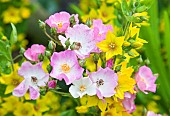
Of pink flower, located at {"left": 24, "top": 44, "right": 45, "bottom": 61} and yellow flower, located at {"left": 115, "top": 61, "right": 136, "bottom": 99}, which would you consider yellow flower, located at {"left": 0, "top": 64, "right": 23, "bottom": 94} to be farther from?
yellow flower, located at {"left": 115, "top": 61, "right": 136, "bottom": 99}

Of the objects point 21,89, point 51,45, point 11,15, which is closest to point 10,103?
point 21,89

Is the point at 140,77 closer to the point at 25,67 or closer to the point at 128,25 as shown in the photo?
the point at 128,25

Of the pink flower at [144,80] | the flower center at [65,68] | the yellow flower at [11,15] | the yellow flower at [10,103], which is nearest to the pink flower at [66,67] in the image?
the flower center at [65,68]

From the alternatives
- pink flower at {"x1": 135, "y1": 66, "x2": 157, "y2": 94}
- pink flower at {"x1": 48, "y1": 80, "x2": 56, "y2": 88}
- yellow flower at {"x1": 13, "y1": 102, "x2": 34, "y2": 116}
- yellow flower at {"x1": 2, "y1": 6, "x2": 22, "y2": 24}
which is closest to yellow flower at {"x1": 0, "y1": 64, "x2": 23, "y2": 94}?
yellow flower at {"x1": 13, "y1": 102, "x2": 34, "y2": 116}

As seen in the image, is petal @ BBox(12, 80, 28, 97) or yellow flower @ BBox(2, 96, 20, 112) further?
yellow flower @ BBox(2, 96, 20, 112)

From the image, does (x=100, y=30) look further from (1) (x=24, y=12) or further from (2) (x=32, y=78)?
(1) (x=24, y=12)
